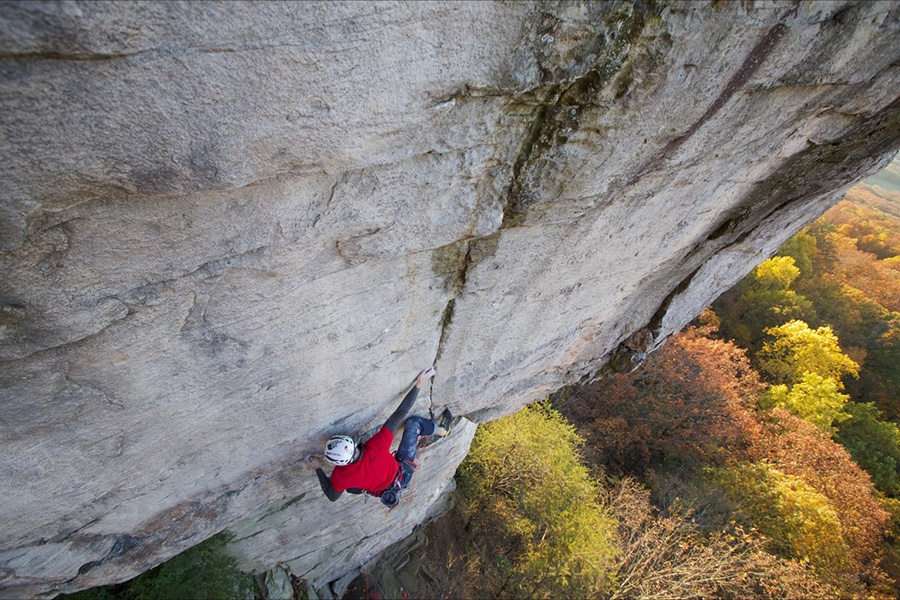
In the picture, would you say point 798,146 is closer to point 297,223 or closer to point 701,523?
point 297,223

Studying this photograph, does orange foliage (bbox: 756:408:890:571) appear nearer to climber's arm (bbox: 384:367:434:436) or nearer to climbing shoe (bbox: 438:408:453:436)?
climbing shoe (bbox: 438:408:453:436)

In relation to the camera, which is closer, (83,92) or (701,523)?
(83,92)

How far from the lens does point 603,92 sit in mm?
1566

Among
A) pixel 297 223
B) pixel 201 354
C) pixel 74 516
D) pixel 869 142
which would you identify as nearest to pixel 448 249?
pixel 297 223

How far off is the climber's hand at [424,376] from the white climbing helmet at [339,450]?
0.58m

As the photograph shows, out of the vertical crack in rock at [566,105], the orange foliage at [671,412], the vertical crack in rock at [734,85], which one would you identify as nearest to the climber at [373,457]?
the vertical crack in rock at [566,105]

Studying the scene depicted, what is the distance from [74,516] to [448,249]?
2365 mm

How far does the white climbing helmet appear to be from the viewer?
280cm

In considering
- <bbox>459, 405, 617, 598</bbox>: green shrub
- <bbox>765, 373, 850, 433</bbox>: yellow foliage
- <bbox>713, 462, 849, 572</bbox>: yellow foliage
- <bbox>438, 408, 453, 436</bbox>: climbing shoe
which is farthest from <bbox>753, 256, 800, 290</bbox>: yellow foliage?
<bbox>438, 408, 453, 436</bbox>: climbing shoe

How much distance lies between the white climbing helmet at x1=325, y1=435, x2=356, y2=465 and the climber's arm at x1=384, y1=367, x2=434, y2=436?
344 millimetres

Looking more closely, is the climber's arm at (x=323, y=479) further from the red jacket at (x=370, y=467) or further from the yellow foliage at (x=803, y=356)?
the yellow foliage at (x=803, y=356)

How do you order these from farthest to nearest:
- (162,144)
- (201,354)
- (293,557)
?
(293,557) < (201,354) < (162,144)

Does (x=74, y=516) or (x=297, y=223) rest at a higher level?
(x=74, y=516)

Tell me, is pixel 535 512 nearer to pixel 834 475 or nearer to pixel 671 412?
pixel 671 412
